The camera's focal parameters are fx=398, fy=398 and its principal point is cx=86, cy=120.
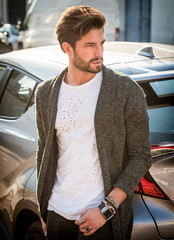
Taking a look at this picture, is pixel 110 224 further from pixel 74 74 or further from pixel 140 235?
pixel 74 74

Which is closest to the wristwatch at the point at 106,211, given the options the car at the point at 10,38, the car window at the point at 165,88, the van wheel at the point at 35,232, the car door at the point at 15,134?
the van wheel at the point at 35,232

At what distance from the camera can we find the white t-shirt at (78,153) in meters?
1.88

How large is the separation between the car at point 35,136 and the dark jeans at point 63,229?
0.65ft

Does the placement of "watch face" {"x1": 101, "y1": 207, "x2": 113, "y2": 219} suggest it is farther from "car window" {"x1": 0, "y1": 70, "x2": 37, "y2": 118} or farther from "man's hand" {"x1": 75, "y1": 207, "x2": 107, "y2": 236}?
"car window" {"x1": 0, "y1": 70, "x2": 37, "y2": 118}

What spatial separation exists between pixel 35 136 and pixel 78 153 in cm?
72

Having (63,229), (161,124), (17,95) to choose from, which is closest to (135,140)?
(63,229)

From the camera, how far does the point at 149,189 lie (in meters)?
2.08

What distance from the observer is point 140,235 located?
198 cm

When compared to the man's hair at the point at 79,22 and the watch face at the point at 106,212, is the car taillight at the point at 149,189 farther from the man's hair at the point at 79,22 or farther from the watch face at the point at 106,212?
the man's hair at the point at 79,22

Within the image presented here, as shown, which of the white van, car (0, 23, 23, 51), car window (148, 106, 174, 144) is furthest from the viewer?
car (0, 23, 23, 51)

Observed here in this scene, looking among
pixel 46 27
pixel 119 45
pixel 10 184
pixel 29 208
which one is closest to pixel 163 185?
pixel 29 208

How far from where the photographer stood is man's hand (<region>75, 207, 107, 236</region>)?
1.79 metres

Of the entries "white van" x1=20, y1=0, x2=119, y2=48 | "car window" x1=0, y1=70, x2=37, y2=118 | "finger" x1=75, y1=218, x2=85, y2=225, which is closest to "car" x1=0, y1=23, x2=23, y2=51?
"white van" x1=20, y1=0, x2=119, y2=48

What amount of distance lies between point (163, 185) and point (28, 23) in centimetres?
1317
